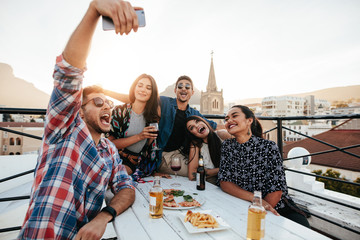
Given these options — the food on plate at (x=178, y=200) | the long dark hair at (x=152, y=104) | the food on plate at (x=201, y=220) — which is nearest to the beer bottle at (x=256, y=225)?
the food on plate at (x=201, y=220)

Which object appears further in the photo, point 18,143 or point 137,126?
point 18,143

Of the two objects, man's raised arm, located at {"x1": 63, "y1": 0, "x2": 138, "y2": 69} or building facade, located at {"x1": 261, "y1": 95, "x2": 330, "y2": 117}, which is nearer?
man's raised arm, located at {"x1": 63, "y1": 0, "x2": 138, "y2": 69}

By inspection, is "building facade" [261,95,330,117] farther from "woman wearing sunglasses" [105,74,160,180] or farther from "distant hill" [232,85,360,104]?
"woman wearing sunglasses" [105,74,160,180]

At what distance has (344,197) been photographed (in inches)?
161

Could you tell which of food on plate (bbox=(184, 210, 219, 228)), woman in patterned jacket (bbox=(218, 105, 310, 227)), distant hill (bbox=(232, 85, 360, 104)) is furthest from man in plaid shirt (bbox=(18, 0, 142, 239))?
distant hill (bbox=(232, 85, 360, 104))

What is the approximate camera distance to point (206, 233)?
44.6 inches

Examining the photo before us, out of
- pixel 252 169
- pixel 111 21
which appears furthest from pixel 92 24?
pixel 252 169

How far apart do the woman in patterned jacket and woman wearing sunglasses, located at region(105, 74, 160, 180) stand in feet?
3.07

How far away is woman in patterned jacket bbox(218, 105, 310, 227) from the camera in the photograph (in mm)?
1787

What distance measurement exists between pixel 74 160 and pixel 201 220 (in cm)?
85

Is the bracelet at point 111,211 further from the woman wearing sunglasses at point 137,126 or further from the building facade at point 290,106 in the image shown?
the building facade at point 290,106

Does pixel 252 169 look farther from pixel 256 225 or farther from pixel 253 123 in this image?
pixel 256 225

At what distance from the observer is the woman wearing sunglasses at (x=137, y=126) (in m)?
2.46

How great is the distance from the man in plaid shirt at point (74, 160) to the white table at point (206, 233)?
12 centimetres
